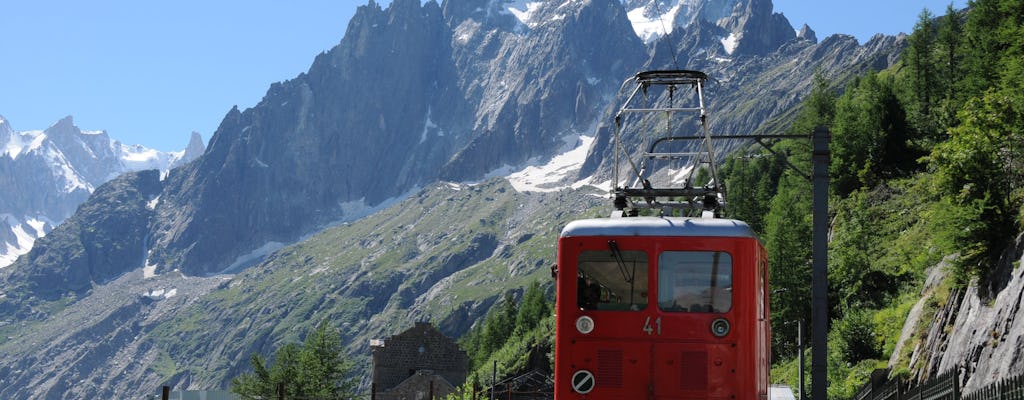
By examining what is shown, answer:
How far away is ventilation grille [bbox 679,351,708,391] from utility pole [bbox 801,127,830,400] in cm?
259

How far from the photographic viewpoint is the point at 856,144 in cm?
6581

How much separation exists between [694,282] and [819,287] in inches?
117

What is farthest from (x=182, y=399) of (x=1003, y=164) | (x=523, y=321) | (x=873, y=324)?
(x=523, y=321)

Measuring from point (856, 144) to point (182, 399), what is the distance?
160 feet

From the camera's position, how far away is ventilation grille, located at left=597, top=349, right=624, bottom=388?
57.0 feet

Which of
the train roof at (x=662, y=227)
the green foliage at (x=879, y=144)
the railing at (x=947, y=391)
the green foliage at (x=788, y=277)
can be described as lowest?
Answer: the railing at (x=947, y=391)

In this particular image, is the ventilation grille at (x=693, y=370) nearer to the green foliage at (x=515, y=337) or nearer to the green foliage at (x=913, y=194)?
the green foliage at (x=913, y=194)

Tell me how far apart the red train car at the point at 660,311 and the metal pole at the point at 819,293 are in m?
1.50

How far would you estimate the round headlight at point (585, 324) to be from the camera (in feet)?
57.7

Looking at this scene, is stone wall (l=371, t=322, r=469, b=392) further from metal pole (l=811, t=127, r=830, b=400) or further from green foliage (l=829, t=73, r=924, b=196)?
metal pole (l=811, t=127, r=830, b=400)

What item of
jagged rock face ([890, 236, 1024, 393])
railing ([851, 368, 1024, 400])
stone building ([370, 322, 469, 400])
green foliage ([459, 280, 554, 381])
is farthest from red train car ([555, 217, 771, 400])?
green foliage ([459, 280, 554, 381])

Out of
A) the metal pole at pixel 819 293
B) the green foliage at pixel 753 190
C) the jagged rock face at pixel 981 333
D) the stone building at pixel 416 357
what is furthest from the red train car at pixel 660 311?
the stone building at pixel 416 357

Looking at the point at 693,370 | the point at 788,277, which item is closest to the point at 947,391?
the point at 693,370

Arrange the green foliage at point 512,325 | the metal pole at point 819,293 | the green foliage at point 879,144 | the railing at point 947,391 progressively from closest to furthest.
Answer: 1. the railing at point 947,391
2. the metal pole at point 819,293
3. the green foliage at point 879,144
4. the green foliage at point 512,325
